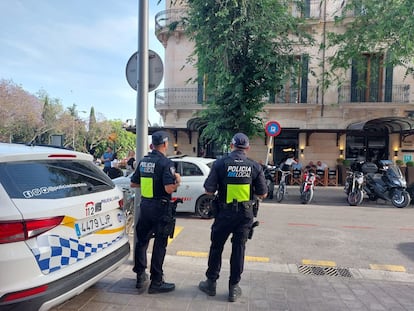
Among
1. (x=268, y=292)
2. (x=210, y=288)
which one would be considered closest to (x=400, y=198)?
(x=268, y=292)

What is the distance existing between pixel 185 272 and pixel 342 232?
4.01 meters

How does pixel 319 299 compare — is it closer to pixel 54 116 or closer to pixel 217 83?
pixel 217 83

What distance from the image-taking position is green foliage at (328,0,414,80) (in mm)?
8859

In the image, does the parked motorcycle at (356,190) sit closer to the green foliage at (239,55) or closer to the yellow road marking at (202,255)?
the green foliage at (239,55)

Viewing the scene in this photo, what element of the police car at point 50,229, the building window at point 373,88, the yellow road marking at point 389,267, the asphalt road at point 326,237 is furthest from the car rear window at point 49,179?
the building window at point 373,88

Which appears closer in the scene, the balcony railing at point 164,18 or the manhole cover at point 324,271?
the manhole cover at point 324,271

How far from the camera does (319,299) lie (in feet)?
11.4

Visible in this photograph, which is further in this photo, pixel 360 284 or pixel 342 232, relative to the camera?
pixel 342 232

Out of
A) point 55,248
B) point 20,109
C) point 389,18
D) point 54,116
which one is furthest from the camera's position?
point 54,116

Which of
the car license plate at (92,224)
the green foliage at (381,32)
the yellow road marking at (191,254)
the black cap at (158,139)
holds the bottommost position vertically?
the yellow road marking at (191,254)

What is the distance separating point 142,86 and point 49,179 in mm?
2031

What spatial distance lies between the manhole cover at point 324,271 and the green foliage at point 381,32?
24.9 feet

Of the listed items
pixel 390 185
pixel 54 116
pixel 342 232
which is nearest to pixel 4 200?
pixel 342 232

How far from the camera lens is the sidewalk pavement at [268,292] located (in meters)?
3.25
